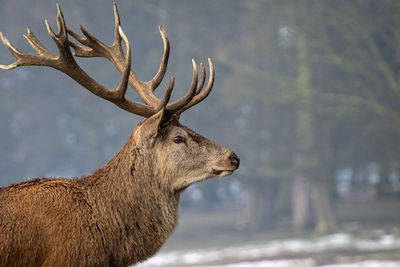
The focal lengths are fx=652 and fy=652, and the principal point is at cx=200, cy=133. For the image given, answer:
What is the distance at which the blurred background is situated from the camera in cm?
1808

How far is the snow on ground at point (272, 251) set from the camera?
12.9 metres

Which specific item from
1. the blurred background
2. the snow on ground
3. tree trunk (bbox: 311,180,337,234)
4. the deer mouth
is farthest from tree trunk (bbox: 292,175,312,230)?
the deer mouth

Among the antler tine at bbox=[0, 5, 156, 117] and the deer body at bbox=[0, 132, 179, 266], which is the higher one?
the antler tine at bbox=[0, 5, 156, 117]

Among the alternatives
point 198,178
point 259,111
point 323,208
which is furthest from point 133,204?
point 259,111

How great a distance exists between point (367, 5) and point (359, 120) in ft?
11.6

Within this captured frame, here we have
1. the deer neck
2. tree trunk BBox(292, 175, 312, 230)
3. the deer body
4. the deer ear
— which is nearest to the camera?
the deer body

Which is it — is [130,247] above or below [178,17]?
below

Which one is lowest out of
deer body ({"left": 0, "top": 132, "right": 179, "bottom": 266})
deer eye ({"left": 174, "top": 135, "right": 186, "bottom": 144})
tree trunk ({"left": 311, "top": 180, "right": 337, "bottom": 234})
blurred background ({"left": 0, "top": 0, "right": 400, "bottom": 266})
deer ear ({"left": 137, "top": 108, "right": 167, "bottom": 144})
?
deer body ({"left": 0, "top": 132, "right": 179, "bottom": 266})

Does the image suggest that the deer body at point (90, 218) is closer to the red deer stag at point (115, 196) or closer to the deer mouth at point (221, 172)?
the red deer stag at point (115, 196)

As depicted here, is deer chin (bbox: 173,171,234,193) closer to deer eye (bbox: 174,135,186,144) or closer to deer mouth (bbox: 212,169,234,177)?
deer mouth (bbox: 212,169,234,177)

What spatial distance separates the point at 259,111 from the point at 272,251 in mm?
8092

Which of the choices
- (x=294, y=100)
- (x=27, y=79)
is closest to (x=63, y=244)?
(x=294, y=100)

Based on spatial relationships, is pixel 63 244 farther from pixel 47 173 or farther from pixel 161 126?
pixel 47 173

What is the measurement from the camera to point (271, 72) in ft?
66.7
